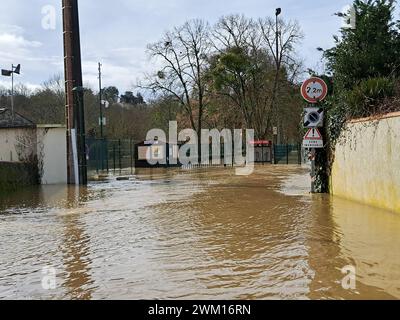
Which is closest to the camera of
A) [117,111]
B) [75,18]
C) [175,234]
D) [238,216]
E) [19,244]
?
[19,244]

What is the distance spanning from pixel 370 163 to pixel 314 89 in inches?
106

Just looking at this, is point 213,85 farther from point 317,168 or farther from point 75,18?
point 317,168

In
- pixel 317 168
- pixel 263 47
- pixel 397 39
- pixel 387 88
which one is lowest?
pixel 317 168

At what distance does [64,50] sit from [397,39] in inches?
444

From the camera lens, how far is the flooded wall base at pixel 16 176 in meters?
14.5

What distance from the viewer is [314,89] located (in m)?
10.8

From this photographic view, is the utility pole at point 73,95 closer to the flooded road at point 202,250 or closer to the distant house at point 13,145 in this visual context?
the distant house at point 13,145

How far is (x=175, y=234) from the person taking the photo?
6746 mm

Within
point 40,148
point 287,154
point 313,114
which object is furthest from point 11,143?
point 287,154

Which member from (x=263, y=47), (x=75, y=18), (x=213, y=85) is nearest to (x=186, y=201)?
(x=75, y=18)

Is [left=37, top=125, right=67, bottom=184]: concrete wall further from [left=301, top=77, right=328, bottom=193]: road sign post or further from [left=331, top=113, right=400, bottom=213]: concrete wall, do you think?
[left=331, top=113, right=400, bottom=213]: concrete wall

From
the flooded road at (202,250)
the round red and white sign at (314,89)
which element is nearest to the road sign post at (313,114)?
the round red and white sign at (314,89)

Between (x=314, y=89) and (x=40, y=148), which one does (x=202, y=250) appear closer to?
(x=314, y=89)

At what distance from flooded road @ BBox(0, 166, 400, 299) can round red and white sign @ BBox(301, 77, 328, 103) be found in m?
2.44
